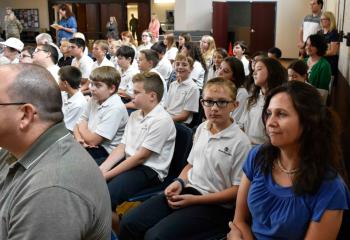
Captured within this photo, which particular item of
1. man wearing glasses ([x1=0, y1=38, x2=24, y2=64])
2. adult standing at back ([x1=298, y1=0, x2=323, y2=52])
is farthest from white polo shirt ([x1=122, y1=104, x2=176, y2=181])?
adult standing at back ([x1=298, y1=0, x2=323, y2=52])

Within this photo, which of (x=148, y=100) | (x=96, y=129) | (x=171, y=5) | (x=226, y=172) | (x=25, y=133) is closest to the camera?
(x=25, y=133)

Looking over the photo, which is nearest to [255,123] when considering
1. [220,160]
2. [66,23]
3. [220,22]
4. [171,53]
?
[220,160]

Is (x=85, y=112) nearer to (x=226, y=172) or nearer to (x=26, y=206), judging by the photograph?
(x=226, y=172)

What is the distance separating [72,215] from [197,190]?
1.30 meters

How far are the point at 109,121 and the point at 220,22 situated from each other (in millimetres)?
10232

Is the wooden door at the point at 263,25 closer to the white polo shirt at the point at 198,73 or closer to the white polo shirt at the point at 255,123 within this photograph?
the white polo shirt at the point at 198,73

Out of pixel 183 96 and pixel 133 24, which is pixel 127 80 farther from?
pixel 133 24

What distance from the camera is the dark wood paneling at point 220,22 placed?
41.3 ft

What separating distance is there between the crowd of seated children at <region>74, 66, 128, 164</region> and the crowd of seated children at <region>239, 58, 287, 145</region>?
102cm

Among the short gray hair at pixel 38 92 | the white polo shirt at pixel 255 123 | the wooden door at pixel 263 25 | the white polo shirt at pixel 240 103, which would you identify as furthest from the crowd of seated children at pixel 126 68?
the wooden door at pixel 263 25

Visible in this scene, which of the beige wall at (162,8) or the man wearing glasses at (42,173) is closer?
the man wearing glasses at (42,173)

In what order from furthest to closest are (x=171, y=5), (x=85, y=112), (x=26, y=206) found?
(x=171, y=5)
(x=85, y=112)
(x=26, y=206)

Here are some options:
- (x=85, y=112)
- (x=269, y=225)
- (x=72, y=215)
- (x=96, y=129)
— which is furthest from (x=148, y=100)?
(x=72, y=215)

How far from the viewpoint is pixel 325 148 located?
165cm
